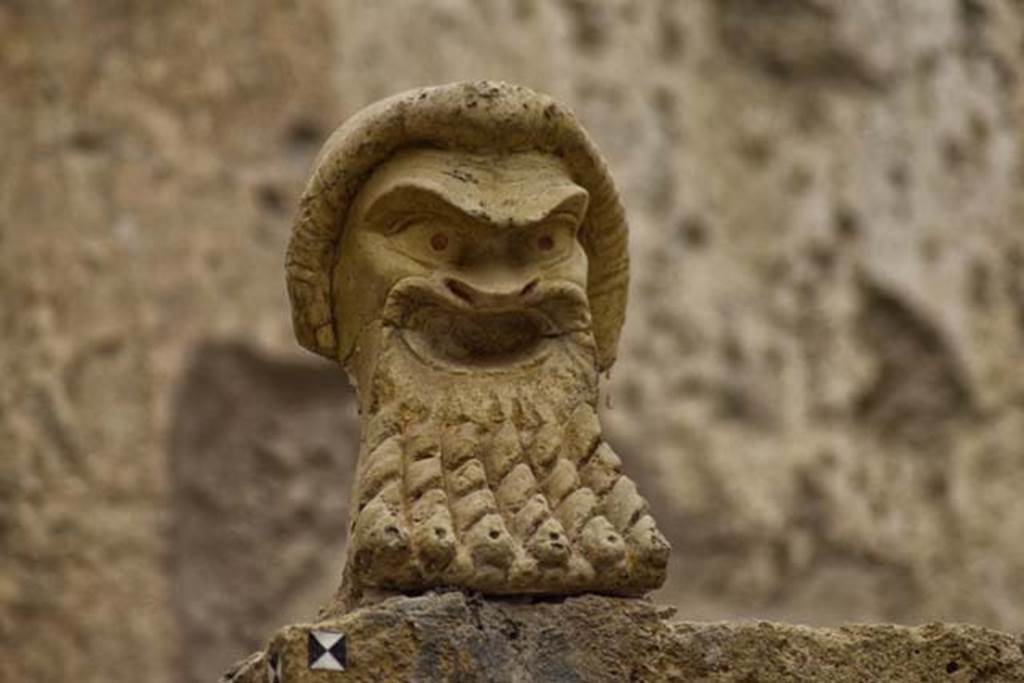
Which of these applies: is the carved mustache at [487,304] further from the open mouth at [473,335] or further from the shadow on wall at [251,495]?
the shadow on wall at [251,495]

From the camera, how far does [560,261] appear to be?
5.17m

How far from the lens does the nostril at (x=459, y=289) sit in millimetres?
5098

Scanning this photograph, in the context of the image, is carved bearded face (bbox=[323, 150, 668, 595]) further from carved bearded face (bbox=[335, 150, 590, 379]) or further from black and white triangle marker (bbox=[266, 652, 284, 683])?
black and white triangle marker (bbox=[266, 652, 284, 683])

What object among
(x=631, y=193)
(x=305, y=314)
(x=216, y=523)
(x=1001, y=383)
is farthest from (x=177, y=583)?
(x=305, y=314)

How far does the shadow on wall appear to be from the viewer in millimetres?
10328

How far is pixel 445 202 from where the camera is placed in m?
5.11

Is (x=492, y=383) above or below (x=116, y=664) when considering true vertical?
below

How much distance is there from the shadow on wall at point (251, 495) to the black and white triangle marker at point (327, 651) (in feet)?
18.4

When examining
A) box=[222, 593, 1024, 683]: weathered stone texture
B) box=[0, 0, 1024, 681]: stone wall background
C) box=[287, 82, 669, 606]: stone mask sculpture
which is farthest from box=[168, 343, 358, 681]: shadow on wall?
box=[222, 593, 1024, 683]: weathered stone texture

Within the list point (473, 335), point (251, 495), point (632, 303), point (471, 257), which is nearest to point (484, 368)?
point (473, 335)

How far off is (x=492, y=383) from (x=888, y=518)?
6.06 metres

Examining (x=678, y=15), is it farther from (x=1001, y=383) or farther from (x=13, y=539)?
(x=13, y=539)

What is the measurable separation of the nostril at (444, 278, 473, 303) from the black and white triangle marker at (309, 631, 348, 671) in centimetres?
66

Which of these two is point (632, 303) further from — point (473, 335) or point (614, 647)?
point (614, 647)
